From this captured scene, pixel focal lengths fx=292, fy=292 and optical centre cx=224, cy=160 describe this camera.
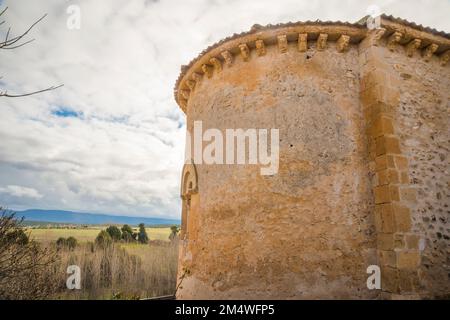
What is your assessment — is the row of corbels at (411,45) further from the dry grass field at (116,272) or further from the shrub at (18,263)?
the dry grass field at (116,272)

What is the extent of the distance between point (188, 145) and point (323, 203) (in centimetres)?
361

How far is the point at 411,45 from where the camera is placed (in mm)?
5539

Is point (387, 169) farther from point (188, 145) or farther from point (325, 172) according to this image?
point (188, 145)

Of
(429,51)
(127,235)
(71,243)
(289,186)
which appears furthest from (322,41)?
(127,235)

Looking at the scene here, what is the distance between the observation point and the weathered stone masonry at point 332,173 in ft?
15.2

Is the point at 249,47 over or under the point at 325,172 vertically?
over

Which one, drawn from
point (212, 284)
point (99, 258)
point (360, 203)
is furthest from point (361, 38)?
point (99, 258)

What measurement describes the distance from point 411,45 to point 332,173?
2.98m

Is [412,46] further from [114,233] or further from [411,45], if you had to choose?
[114,233]

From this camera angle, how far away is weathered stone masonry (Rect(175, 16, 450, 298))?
15.2ft

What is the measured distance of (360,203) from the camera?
4.91 m

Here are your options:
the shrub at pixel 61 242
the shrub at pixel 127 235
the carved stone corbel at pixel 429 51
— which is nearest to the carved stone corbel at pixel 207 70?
the carved stone corbel at pixel 429 51

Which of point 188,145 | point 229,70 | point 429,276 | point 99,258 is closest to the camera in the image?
point 429,276

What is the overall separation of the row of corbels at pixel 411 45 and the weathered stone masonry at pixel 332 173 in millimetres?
21
